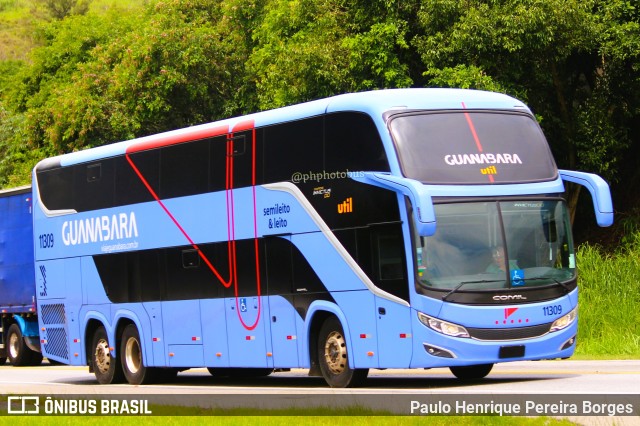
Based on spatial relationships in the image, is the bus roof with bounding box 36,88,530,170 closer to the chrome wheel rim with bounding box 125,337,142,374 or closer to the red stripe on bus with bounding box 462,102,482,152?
the red stripe on bus with bounding box 462,102,482,152

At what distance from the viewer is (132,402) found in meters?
15.8

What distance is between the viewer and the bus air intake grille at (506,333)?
15594mm

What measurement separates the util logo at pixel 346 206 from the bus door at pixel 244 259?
2077 millimetres

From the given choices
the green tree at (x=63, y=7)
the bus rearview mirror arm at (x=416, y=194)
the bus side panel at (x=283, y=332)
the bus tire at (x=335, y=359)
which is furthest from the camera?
the green tree at (x=63, y=7)

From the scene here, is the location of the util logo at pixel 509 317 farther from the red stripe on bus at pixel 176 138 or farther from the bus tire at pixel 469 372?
the red stripe on bus at pixel 176 138

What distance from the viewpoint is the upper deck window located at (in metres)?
16.0

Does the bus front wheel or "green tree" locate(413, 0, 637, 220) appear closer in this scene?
"green tree" locate(413, 0, 637, 220)

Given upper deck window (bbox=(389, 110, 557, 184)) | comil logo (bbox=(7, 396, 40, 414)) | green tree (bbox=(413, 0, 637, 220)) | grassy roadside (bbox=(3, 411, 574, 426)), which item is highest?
green tree (bbox=(413, 0, 637, 220))

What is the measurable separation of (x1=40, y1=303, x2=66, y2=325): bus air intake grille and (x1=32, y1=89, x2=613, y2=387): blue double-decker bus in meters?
2.33

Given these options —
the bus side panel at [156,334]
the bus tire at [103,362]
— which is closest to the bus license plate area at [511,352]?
the bus side panel at [156,334]

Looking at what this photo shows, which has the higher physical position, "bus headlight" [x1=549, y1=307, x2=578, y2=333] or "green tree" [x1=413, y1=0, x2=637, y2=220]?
"green tree" [x1=413, y1=0, x2=637, y2=220]

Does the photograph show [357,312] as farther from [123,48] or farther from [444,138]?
[123,48]

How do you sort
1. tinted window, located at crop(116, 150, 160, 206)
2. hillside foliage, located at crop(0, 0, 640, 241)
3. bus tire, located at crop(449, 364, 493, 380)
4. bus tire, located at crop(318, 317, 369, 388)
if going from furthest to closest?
1. hillside foliage, located at crop(0, 0, 640, 241)
2. tinted window, located at crop(116, 150, 160, 206)
3. bus tire, located at crop(449, 364, 493, 380)
4. bus tire, located at crop(318, 317, 369, 388)

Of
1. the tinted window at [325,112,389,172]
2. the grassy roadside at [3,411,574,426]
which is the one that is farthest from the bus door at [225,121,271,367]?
the grassy roadside at [3,411,574,426]
